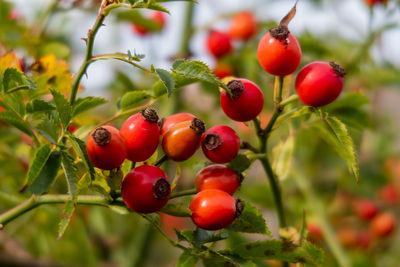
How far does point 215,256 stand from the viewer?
3.18ft

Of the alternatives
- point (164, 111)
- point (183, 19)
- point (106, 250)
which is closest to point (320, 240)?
point (164, 111)

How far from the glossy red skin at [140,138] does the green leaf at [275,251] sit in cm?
31

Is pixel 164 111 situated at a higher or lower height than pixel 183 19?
lower

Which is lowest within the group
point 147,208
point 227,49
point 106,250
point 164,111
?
point 106,250

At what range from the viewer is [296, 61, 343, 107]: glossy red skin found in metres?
0.98

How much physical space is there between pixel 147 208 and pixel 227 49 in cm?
194

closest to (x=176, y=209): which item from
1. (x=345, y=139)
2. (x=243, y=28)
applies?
(x=345, y=139)

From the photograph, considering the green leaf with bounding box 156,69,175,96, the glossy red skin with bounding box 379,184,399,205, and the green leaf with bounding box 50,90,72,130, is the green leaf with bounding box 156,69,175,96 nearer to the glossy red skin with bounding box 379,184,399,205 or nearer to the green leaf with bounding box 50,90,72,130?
the green leaf with bounding box 50,90,72,130

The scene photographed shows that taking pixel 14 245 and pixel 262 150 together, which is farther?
pixel 14 245

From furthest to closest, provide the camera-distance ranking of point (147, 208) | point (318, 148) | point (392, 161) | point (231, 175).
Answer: point (392, 161) → point (318, 148) → point (231, 175) → point (147, 208)

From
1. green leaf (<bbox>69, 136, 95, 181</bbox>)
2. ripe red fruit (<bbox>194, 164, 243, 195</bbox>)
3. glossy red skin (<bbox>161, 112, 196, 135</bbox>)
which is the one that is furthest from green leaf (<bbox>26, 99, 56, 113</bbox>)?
ripe red fruit (<bbox>194, 164, 243, 195</bbox>)

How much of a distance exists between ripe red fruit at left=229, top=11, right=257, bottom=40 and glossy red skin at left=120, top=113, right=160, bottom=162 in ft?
6.43

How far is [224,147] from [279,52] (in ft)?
0.81

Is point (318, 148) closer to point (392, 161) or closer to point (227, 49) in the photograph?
point (227, 49)
